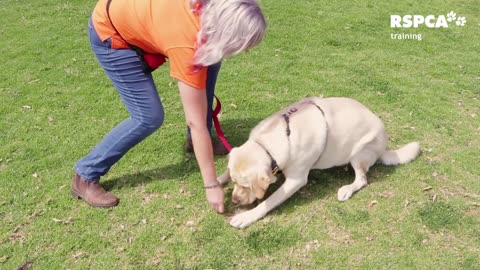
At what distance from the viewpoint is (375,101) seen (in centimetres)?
584

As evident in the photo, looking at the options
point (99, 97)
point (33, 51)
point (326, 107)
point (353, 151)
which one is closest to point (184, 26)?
point (326, 107)

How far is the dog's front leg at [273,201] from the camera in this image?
150 inches

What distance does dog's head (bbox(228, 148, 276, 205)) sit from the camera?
3.50 metres

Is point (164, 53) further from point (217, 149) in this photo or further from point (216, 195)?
point (217, 149)

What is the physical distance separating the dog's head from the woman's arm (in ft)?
0.79

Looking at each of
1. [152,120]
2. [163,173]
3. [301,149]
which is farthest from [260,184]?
[163,173]

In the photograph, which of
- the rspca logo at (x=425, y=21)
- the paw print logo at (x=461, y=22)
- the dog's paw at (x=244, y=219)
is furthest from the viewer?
the paw print logo at (x=461, y=22)

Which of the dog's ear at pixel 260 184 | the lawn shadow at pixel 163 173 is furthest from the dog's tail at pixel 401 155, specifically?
the dog's ear at pixel 260 184

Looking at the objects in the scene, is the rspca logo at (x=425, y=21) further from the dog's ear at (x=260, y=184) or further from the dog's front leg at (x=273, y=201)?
the dog's ear at (x=260, y=184)

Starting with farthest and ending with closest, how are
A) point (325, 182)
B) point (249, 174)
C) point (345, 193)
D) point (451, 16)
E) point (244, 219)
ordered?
point (451, 16) < point (325, 182) < point (345, 193) < point (244, 219) < point (249, 174)

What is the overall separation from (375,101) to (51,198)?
3927 mm

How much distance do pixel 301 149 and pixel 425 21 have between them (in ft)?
21.3

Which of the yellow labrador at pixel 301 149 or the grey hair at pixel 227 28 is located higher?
the grey hair at pixel 227 28

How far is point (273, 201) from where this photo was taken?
3.87m
